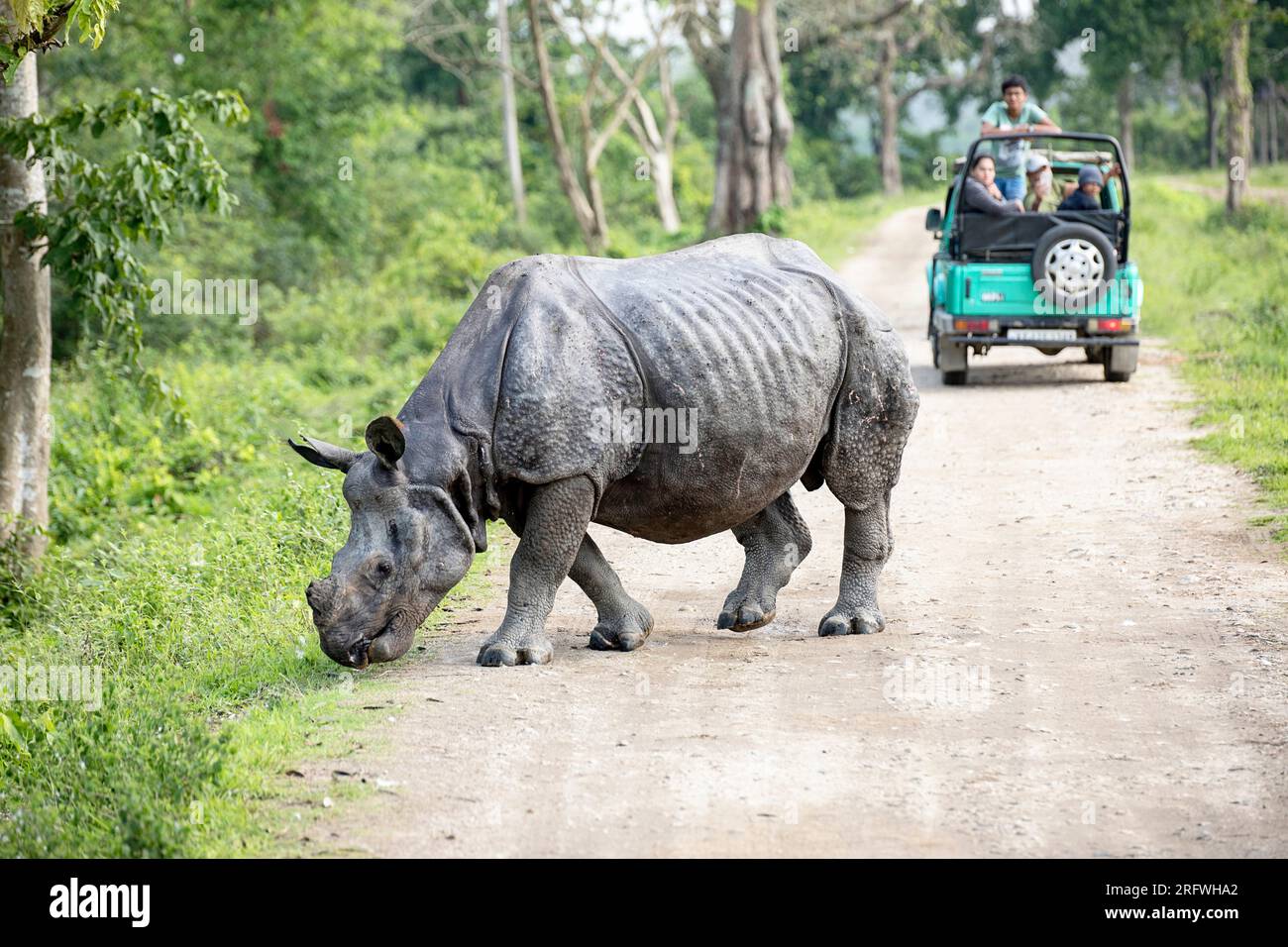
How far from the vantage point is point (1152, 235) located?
28.6 metres

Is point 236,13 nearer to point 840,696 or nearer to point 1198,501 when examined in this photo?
point 1198,501

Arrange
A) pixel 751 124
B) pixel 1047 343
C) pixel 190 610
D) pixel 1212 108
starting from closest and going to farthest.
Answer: pixel 190 610 < pixel 1047 343 < pixel 751 124 < pixel 1212 108

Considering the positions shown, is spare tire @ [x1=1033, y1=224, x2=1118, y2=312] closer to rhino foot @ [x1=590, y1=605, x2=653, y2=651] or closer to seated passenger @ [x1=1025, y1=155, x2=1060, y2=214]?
seated passenger @ [x1=1025, y1=155, x2=1060, y2=214]

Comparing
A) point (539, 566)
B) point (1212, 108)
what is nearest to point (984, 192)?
point (539, 566)

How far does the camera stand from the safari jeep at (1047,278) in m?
14.5

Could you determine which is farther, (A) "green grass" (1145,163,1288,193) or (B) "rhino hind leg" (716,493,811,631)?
(A) "green grass" (1145,163,1288,193)

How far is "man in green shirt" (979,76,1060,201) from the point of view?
15.3 meters

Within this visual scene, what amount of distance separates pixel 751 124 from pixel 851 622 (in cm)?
2228

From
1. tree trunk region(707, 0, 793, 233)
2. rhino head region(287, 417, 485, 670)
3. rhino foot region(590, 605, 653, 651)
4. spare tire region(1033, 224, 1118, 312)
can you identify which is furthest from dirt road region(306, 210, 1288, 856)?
tree trunk region(707, 0, 793, 233)

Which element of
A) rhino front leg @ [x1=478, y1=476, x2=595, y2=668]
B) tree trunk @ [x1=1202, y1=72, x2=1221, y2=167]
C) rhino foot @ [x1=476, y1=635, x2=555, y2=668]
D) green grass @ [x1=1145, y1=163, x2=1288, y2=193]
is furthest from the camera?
tree trunk @ [x1=1202, y1=72, x2=1221, y2=167]

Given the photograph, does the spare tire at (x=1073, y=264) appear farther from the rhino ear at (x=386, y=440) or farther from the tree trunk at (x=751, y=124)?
the tree trunk at (x=751, y=124)

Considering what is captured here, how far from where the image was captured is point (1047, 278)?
47.7 ft

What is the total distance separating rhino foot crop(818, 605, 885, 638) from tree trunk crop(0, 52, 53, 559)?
21.5ft

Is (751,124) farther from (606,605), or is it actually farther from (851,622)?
(606,605)
